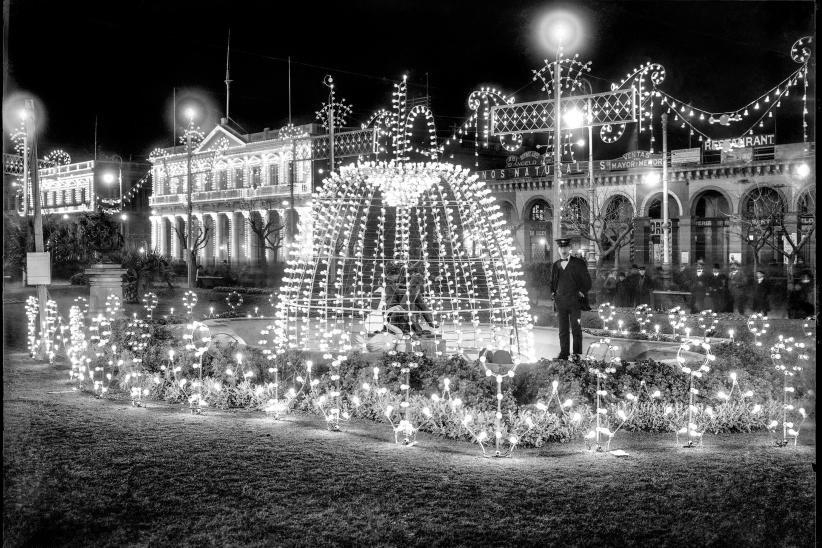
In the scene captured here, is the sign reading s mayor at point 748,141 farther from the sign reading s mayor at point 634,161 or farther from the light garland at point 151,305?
the light garland at point 151,305

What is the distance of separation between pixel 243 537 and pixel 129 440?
123 inches

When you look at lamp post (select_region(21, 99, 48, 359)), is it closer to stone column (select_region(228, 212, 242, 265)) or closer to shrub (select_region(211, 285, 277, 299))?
shrub (select_region(211, 285, 277, 299))

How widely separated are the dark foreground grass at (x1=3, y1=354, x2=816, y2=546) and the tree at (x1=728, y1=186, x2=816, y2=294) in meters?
24.2

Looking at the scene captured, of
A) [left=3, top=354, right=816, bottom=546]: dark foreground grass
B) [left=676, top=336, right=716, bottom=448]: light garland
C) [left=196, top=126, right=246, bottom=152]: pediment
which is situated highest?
[left=196, top=126, right=246, bottom=152]: pediment

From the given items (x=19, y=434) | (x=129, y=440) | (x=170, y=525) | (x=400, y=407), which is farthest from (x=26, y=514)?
(x=400, y=407)

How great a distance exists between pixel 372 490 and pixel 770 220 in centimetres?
2862

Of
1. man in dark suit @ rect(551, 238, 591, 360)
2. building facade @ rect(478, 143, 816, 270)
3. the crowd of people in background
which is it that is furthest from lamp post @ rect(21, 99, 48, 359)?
building facade @ rect(478, 143, 816, 270)

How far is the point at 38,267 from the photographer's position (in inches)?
489

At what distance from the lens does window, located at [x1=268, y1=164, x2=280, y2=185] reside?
52406 mm

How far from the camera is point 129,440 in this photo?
306 inches

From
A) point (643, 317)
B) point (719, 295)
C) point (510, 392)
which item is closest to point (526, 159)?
point (719, 295)

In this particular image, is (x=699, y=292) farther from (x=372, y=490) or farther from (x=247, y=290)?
(x=247, y=290)

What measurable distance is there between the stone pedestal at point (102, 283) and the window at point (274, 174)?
3538 centimetres

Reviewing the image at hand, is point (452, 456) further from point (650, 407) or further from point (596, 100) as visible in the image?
point (596, 100)
